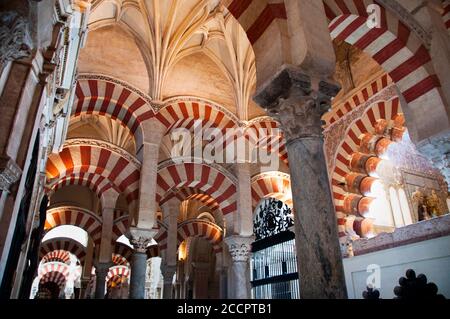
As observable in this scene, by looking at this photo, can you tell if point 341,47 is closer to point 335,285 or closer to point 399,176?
point 399,176

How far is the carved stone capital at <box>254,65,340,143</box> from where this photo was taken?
8.96 ft

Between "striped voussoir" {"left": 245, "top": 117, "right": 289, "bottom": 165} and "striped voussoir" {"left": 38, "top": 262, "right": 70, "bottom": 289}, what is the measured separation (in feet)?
40.0

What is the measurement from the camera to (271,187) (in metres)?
8.72

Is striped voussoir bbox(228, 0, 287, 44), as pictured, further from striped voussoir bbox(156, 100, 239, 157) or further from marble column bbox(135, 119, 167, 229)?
striped voussoir bbox(156, 100, 239, 157)

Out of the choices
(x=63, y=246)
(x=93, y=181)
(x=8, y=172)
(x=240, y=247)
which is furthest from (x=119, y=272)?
(x=8, y=172)

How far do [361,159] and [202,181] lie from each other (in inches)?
137

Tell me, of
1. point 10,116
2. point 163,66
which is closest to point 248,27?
point 10,116

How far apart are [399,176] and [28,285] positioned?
855cm

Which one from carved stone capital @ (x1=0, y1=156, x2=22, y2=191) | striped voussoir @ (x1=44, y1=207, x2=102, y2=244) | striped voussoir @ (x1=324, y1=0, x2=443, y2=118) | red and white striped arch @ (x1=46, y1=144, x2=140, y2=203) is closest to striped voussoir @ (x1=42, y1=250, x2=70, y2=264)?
striped voussoir @ (x1=44, y1=207, x2=102, y2=244)

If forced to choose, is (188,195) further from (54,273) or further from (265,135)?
(54,273)

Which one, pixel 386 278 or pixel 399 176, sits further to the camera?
pixel 399 176

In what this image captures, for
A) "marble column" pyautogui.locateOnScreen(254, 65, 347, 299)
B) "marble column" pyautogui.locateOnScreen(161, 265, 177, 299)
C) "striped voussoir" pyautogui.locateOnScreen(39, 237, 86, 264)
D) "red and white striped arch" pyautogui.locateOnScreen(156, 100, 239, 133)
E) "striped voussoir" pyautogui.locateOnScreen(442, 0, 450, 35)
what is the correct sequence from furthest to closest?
"striped voussoir" pyautogui.locateOnScreen(39, 237, 86, 264) → "marble column" pyautogui.locateOnScreen(161, 265, 177, 299) → "red and white striped arch" pyautogui.locateOnScreen(156, 100, 239, 133) → "striped voussoir" pyautogui.locateOnScreen(442, 0, 450, 35) → "marble column" pyautogui.locateOnScreen(254, 65, 347, 299)

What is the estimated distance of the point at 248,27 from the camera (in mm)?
3482
